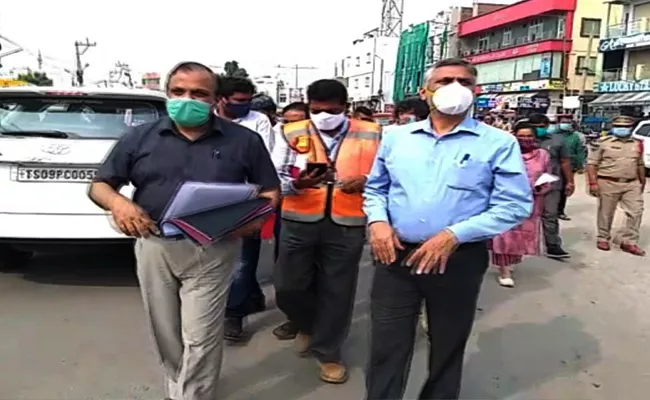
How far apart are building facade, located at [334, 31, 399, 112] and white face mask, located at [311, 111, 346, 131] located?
2909 inches

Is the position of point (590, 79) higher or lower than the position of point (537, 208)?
higher

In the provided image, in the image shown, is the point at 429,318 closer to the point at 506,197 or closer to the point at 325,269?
the point at 506,197

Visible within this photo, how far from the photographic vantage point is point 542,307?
5.73m

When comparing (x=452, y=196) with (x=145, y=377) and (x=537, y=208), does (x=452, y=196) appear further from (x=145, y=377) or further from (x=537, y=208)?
(x=537, y=208)

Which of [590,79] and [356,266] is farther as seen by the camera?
[590,79]

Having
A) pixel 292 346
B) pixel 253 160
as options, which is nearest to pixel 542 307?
pixel 292 346

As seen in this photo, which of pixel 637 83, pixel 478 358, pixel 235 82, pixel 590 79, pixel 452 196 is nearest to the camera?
pixel 452 196

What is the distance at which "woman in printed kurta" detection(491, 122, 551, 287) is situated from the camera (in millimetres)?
6098

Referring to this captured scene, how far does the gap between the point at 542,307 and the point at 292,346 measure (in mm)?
2311

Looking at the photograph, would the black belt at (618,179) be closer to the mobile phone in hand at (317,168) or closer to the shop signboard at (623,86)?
the mobile phone in hand at (317,168)

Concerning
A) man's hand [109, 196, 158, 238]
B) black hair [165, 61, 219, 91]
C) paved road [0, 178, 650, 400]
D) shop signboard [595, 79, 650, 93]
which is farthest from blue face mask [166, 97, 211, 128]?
shop signboard [595, 79, 650, 93]

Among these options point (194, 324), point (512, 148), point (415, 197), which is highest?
point (512, 148)

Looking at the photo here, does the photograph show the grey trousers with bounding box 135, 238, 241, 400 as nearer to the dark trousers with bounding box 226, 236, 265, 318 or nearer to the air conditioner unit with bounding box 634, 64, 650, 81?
the dark trousers with bounding box 226, 236, 265, 318

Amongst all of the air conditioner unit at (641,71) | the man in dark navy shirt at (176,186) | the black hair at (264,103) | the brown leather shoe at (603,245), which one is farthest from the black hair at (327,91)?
the air conditioner unit at (641,71)
